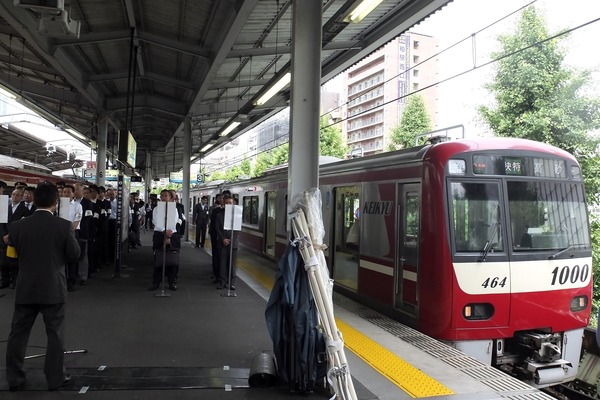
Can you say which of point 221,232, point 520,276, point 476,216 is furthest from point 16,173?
point 520,276

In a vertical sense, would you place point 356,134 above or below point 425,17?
above

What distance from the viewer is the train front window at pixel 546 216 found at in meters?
5.53

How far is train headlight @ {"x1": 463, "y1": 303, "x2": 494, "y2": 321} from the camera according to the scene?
17.2 feet

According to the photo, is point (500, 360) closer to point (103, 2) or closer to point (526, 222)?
point (526, 222)

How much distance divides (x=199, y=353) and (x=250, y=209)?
10.3 meters

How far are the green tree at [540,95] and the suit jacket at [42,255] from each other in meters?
12.9

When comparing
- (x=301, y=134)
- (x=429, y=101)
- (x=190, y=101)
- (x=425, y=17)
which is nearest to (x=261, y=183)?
(x=190, y=101)

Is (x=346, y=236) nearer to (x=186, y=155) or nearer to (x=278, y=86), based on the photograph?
(x=278, y=86)

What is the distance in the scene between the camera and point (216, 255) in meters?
8.99

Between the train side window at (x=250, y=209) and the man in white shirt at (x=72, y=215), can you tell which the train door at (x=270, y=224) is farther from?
the man in white shirt at (x=72, y=215)

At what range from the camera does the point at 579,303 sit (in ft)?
18.6

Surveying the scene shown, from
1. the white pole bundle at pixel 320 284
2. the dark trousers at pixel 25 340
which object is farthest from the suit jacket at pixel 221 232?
the dark trousers at pixel 25 340

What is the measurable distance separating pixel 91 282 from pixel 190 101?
8610 mm

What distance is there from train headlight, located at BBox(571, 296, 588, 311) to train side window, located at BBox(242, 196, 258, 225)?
384 inches
